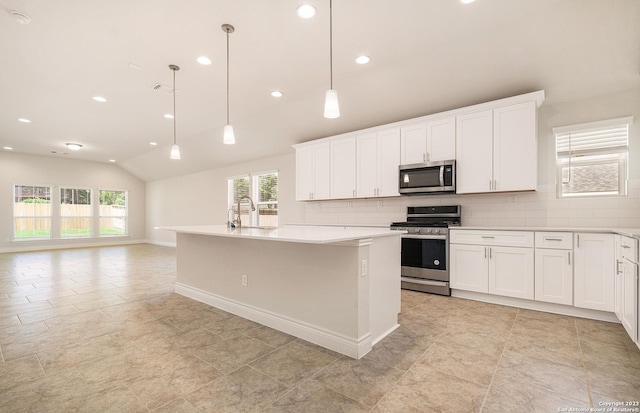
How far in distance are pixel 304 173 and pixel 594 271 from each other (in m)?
4.35

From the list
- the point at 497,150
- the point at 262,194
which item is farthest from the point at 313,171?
the point at 497,150

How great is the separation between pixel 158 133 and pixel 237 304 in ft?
17.4

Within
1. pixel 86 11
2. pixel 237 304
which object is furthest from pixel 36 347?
pixel 86 11

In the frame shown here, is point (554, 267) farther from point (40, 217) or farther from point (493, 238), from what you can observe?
point (40, 217)

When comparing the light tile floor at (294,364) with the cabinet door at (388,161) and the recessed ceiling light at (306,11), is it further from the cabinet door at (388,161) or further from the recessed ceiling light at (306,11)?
the recessed ceiling light at (306,11)

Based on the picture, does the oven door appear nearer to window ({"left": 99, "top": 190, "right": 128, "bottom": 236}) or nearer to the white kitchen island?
the white kitchen island

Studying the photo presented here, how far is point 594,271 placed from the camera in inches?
118

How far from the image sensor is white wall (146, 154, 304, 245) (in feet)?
22.1

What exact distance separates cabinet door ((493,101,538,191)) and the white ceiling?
0.34 m

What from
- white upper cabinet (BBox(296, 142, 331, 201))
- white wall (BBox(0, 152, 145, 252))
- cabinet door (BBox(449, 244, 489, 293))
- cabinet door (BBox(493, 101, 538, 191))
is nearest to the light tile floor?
cabinet door (BBox(449, 244, 489, 293))

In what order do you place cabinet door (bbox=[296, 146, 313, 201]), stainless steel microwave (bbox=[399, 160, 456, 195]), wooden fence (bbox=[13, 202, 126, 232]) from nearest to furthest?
stainless steel microwave (bbox=[399, 160, 456, 195]) → cabinet door (bbox=[296, 146, 313, 201]) → wooden fence (bbox=[13, 202, 126, 232])

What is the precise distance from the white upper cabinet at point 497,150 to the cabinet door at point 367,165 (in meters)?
1.27

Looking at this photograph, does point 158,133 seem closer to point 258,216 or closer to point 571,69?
point 258,216

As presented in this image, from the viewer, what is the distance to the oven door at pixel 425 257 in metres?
3.90
